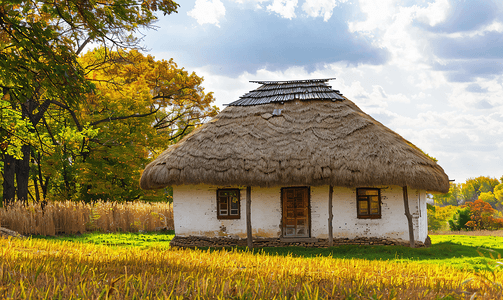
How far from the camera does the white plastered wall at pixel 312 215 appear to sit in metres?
13.3

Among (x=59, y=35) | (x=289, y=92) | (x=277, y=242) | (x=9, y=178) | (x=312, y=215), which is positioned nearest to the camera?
(x=59, y=35)

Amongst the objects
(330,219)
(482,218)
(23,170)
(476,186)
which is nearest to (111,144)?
(23,170)

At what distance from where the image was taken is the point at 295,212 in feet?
46.6

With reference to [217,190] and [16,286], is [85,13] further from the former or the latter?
[217,190]

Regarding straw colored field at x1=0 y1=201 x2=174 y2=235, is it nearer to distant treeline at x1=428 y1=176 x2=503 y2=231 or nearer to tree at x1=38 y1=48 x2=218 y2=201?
tree at x1=38 y1=48 x2=218 y2=201

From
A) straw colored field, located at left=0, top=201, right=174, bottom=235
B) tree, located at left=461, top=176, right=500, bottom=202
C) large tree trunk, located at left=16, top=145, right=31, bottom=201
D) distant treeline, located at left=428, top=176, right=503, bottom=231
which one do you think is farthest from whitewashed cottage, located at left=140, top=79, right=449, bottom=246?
tree, located at left=461, top=176, right=500, bottom=202

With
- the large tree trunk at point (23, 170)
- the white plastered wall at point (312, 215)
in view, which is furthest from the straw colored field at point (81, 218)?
the white plastered wall at point (312, 215)

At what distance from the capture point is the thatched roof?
1246 centimetres

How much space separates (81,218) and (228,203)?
24.6 feet

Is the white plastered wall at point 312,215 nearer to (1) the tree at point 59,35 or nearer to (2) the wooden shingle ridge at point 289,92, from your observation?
(2) the wooden shingle ridge at point 289,92

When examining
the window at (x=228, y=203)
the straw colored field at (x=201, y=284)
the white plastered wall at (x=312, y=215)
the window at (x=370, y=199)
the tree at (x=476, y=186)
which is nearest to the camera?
the straw colored field at (x=201, y=284)

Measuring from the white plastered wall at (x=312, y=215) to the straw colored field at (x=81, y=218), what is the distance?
5.51m

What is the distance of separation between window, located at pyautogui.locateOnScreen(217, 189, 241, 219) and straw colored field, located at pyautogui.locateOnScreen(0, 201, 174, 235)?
6.26 meters

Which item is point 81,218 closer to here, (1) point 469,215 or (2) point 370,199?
(2) point 370,199
